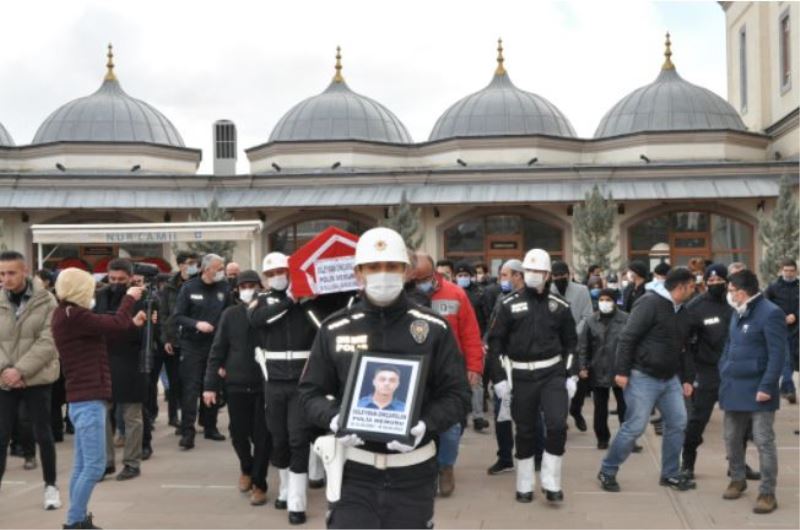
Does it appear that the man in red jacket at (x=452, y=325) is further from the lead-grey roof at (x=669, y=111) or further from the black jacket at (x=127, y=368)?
the lead-grey roof at (x=669, y=111)

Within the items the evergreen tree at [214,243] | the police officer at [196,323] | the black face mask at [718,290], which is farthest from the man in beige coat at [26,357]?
the evergreen tree at [214,243]

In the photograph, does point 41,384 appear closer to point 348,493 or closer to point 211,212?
point 348,493

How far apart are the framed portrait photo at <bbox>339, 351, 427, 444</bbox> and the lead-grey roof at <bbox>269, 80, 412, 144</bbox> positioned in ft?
106

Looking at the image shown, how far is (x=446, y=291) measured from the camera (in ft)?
28.9

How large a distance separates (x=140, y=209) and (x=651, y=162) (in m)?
17.5

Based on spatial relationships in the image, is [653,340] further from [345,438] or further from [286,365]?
[345,438]

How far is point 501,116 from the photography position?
3781 cm

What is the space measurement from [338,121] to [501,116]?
6.24 metres

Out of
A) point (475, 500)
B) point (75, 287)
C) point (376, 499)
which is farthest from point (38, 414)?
point (376, 499)

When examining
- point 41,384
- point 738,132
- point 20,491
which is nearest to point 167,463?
point 20,491

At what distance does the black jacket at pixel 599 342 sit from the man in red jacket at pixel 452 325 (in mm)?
2498

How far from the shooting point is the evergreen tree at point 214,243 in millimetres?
29219

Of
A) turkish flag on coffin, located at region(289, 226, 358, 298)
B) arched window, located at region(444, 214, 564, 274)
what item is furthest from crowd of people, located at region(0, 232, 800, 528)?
arched window, located at region(444, 214, 564, 274)

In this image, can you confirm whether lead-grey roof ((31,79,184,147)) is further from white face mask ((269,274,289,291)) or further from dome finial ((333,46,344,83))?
white face mask ((269,274,289,291))
